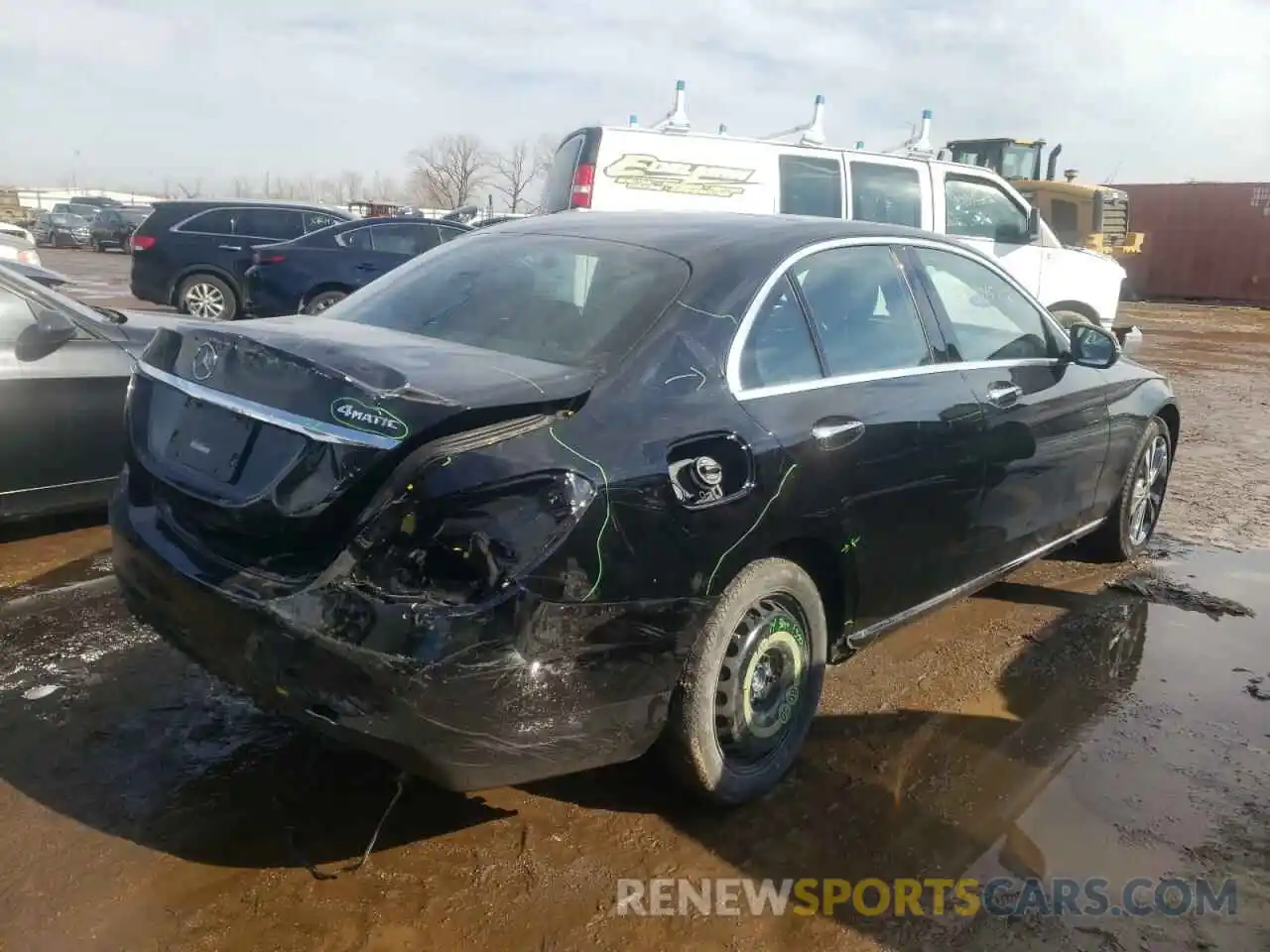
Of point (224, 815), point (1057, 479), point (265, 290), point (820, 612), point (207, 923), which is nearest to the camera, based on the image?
point (207, 923)

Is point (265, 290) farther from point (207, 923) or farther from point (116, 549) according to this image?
point (207, 923)

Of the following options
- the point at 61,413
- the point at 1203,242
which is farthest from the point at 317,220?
the point at 1203,242

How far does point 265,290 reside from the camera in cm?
1102

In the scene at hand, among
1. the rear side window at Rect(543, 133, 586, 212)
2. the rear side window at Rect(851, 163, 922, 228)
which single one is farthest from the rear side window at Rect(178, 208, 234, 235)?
the rear side window at Rect(851, 163, 922, 228)

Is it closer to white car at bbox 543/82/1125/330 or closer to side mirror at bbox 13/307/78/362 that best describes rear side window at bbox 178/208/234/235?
white car at bbox 543/82/1125/330

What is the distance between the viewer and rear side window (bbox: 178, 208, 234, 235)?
12.9 m

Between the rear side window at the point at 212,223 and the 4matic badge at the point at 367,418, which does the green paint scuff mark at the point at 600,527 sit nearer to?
the 4matic badge at the point at 367,418

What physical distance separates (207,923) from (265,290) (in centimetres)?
960

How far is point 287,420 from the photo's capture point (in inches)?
95.0

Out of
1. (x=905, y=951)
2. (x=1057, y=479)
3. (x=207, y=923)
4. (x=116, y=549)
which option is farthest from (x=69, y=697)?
(x=1057, y=479)

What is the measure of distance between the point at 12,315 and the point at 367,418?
339cm

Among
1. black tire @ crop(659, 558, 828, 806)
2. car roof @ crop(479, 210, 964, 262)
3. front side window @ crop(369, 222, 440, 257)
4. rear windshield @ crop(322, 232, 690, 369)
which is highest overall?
front side window @ crop(369, 222, 440, 257)

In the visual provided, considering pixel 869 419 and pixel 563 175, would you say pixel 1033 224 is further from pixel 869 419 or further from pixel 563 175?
pixel 869 419

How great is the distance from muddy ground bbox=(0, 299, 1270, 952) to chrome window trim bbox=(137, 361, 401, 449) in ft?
3.70
